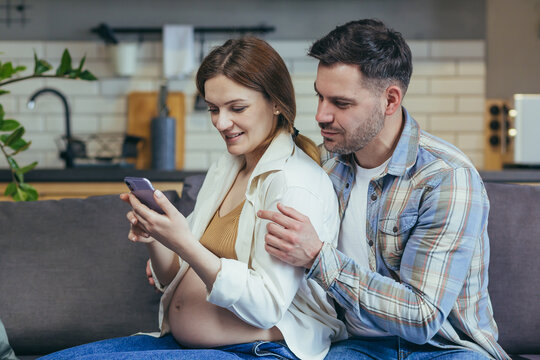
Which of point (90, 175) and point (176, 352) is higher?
point (90, 175)

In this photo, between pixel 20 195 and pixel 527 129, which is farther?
pixel 527 129

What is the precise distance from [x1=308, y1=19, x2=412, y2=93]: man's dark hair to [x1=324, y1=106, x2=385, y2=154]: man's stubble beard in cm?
8

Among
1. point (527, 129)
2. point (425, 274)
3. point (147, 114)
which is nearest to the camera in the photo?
point (425, 274)

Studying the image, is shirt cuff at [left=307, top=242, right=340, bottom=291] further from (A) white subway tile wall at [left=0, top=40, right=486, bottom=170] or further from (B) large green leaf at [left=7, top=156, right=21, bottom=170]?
(A) white subway tile wall at [left=0, top=40, right=486, bottom=170]

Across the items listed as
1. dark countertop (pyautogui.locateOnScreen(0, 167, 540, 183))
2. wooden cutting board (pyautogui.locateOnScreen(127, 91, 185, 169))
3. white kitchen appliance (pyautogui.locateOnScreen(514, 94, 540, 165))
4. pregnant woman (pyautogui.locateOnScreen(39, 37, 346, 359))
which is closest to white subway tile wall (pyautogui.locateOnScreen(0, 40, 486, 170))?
wooden cutting board (pyautogui.locateOnScreen(127, 91, 185, 169))

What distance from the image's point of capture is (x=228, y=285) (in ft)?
4.06

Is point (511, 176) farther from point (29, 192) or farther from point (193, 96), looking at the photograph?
point (29, 192)

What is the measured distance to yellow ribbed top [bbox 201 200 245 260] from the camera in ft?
4.75

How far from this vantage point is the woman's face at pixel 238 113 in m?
1.46

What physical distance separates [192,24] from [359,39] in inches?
92.5

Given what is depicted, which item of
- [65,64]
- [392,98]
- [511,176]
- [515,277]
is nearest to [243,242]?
[392,98]

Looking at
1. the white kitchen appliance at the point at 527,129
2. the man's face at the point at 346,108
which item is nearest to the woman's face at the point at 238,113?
the man's face at the point at 346,108

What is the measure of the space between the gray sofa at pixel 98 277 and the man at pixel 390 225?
27cm

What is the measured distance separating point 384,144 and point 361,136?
10cm
